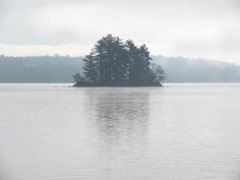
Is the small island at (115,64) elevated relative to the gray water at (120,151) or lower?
elevated

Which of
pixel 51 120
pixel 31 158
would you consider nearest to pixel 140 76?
pixel 51 120

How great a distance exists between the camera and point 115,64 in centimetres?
14338

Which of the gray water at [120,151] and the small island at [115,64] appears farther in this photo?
the small island at [115,64]

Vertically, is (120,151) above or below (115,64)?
below

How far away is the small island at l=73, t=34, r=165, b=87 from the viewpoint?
14238 cm

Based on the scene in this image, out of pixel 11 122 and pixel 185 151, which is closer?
pixel 185 151

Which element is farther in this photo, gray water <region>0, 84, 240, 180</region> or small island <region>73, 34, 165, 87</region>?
small island <region>73, 34, 165, 87</region>

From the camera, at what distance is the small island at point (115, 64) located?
142 metres

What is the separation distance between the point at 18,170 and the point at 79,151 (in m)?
4.74

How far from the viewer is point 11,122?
133 ft

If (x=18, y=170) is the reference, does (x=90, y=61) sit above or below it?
above

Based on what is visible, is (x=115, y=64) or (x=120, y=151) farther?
(x=115, y=64)

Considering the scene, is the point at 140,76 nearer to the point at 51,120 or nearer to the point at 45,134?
the point at 51,120

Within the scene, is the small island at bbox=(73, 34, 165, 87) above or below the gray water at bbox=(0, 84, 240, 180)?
above
